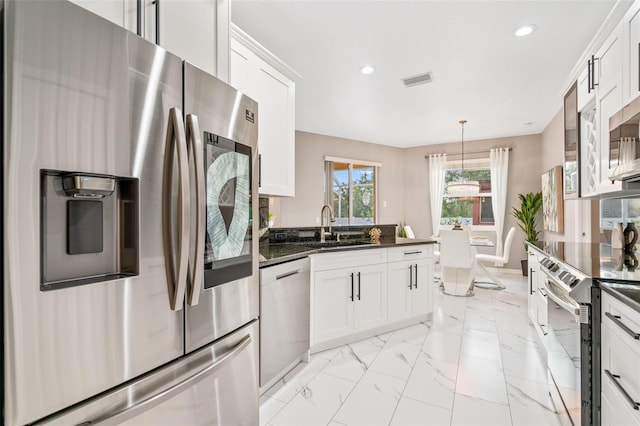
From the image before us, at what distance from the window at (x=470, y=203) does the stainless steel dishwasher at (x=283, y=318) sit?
17.3ft

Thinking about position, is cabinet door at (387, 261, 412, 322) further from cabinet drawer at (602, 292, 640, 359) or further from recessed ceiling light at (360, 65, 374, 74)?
recessed ceiling light at (360, 65, 374, 74)

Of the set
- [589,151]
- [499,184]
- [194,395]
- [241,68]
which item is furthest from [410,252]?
[499,184]

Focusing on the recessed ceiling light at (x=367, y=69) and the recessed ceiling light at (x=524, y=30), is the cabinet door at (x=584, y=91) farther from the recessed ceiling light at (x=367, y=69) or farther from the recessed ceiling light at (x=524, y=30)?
the recessed ceiling light at (x=367, y=69)

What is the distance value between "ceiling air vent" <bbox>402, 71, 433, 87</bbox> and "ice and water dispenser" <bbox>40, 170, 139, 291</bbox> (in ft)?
10.7

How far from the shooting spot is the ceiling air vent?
132 inches

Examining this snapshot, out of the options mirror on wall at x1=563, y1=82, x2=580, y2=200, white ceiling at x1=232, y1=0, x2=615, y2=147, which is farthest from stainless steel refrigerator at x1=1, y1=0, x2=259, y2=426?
mirror on wall at x1=563, y1=82, x2=580, y2=200

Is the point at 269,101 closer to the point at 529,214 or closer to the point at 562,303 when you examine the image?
the point at 562,303

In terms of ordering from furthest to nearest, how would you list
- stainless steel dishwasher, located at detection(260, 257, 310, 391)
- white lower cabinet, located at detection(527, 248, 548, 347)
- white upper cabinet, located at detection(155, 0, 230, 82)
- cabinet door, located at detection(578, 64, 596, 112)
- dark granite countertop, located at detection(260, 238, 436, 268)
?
white lower cabinet, located at detection(527, 248, 548, 347) < cabinet door, located at detection(578, 64, 596, 112) < dark granite countertop, located at detection(260, 238, 436, 268) < stainless steel dishwasher, located at detection(260, 257, 310, 391) < white upper cabinet, located at detection(155, 0, 230, 82)

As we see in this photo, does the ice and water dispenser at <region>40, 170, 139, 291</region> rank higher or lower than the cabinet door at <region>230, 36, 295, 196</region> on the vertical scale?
lower

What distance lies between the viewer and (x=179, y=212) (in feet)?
3.25

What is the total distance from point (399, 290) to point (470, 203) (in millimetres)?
4423

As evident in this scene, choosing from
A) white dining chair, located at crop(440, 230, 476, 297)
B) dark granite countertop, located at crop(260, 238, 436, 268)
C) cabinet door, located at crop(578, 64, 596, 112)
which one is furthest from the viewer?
white dining chair, located at crop(440, 230, 476, 297)

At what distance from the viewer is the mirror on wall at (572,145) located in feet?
8.32

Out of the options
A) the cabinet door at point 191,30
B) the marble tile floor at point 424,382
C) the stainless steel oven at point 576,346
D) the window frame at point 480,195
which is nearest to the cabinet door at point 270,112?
the cabinet door at point 191,30
